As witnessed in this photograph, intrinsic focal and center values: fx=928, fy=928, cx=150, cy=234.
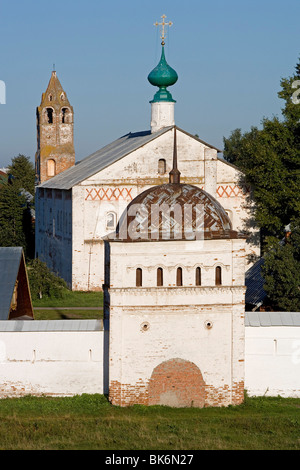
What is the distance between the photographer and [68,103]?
4322cm

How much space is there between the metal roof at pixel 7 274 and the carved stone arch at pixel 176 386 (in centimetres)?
412

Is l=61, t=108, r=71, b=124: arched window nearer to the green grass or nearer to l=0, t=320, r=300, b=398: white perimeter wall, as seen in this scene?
l=0, t=320, r=300, b=398: white perimeter wall

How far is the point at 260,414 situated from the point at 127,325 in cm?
322

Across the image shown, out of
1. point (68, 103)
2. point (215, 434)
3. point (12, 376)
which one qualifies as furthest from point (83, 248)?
point (215, 434)

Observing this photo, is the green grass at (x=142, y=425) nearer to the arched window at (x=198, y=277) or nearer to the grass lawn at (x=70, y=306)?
the arched window at (x=198, y=277)

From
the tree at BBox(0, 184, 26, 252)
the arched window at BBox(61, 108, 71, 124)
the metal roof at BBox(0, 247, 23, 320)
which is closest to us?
the metal roof at BBox(0, 247, 23, 320)

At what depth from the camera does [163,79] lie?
1580 inches

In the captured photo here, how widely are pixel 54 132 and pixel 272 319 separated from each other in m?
25.1

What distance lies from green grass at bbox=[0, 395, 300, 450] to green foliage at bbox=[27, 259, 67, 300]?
13.6 meters

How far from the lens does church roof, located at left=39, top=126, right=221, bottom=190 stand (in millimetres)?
36094

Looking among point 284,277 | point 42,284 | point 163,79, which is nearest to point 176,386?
point 284,277

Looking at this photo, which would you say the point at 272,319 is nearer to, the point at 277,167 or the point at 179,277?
the point at 179,277

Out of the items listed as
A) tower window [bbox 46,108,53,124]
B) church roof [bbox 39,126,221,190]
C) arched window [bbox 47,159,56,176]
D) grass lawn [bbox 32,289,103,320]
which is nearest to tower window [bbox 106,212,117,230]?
church roof [bbox 39,126,221,190]

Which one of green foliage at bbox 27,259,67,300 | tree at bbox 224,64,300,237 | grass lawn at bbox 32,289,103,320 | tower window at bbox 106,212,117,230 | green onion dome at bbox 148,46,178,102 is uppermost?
green onion dome at bbox 148,46,178,102
